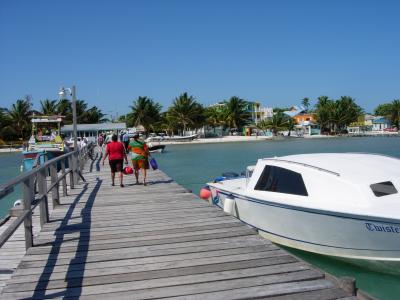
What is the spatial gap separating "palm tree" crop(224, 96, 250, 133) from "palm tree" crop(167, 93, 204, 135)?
8794 millimetres

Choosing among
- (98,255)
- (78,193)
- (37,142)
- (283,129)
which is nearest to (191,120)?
(283,129)

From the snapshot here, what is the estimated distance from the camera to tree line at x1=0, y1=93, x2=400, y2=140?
80.7 metres

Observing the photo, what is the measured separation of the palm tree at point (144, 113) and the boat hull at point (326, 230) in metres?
82.1

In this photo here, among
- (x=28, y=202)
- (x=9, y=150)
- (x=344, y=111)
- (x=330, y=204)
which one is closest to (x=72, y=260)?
(x=28, y=202)

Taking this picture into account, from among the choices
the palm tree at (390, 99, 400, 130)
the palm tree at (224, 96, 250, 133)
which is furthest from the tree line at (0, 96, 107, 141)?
the palm tree at (390, 99, 400, 130)

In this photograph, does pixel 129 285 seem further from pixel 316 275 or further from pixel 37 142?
pixel 37 142

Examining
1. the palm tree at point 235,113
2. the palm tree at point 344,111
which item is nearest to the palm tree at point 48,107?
the palm tree at point 235,113

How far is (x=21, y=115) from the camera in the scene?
79.5 metres

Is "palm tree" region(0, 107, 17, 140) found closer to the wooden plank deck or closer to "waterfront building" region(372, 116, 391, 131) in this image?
the wooden plank deck

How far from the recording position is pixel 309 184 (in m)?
8.03

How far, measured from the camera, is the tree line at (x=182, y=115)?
80.7m

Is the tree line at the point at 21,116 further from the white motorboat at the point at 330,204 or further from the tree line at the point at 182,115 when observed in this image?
the white motorboat at the point at 330,204

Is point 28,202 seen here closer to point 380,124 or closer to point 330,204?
point 330,204

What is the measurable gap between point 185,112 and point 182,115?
3.22 ft
